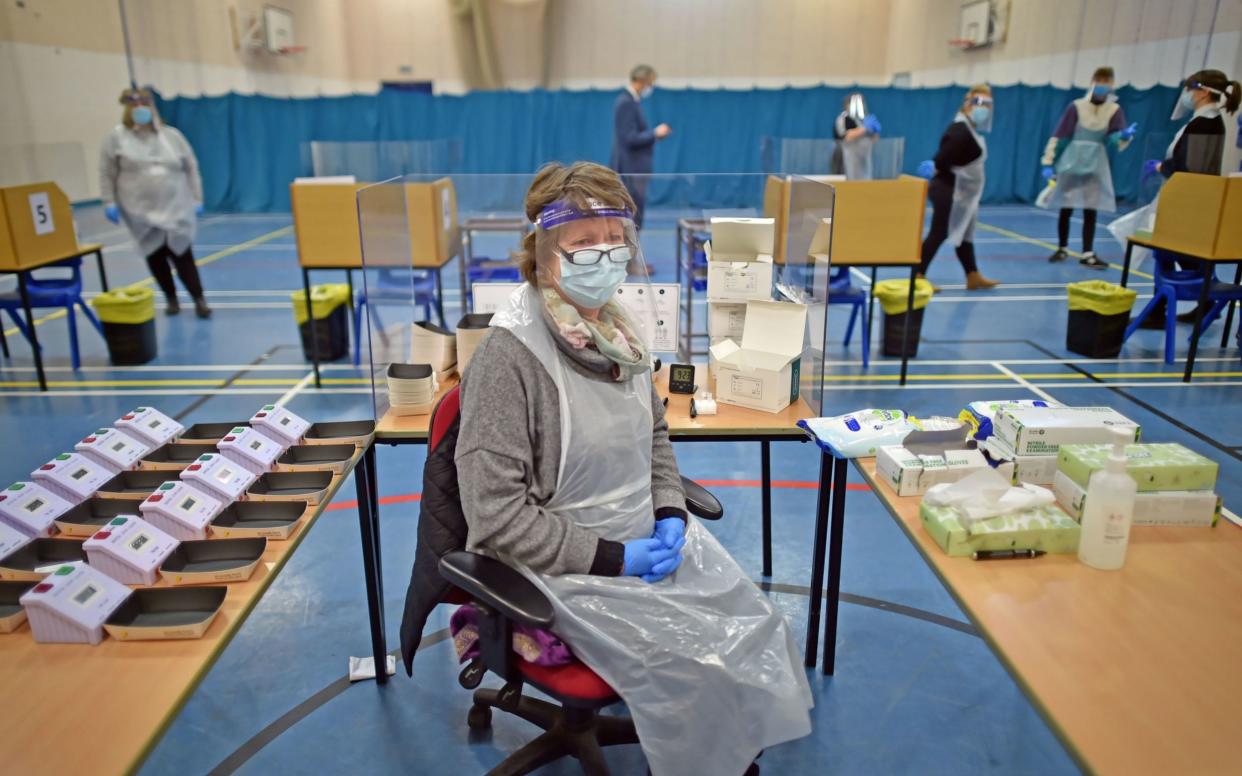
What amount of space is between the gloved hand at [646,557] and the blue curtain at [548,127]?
12.4 metres

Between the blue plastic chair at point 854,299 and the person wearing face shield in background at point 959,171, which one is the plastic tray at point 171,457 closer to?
the blue plastic chair at point 854,299

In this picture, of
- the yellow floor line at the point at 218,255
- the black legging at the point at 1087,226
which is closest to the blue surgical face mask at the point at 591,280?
the yellow floor line at the point at 218,255

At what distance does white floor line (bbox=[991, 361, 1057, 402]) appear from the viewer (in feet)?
17.8

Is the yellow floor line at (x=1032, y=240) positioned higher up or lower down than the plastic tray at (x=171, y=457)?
lower down

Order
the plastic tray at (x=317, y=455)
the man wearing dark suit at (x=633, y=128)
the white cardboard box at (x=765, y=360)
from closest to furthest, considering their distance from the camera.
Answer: the plastic tray at (x=317, y=455) < the white cardboard box at (x=765, y=360) < the man wearing dark suit at (x=633, y=128)

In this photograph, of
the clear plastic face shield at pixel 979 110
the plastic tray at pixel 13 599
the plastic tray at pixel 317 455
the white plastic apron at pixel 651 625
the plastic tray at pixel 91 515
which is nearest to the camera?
the plastic tray at pixel 13 599

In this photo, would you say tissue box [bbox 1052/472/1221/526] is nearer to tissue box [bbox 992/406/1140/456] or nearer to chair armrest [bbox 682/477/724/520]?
tissue box [bbox 992/406/1140/456]

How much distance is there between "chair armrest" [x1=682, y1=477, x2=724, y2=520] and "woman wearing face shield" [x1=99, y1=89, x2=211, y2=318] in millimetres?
6049

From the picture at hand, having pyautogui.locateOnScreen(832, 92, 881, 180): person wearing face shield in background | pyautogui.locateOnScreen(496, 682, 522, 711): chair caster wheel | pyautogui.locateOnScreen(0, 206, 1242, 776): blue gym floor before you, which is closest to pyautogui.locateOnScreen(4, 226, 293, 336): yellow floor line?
pyautogui.locateOnScreen(0, 206, 1242, 776): blue gym floor

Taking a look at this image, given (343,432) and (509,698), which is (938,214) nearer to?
(343,432)

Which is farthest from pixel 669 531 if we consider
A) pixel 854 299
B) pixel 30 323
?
pixel 30 323

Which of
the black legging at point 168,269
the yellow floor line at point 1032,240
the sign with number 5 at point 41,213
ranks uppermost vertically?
the sign with number 5 at point 41,213

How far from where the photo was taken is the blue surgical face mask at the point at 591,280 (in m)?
2.10

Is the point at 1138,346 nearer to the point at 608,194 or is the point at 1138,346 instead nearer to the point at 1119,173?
the point at 608,194
